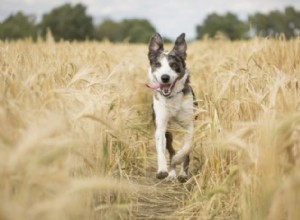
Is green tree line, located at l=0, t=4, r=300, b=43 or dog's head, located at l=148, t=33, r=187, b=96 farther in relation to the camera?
green tree line, located at l=0, t=4, r=300, b=43

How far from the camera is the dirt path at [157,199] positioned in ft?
14.1

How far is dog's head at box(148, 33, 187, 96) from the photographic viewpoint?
608cm

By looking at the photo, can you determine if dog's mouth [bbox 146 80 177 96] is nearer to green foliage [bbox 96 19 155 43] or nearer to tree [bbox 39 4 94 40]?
tree [bbox 39 4 94 40]

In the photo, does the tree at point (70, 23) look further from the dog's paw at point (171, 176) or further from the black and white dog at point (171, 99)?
the dog's paw at point (171, 176)

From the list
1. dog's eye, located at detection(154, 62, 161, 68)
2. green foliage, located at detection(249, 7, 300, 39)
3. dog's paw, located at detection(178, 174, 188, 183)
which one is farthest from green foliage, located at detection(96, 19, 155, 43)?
dog's paw, located at detection(178, 174, 188, 183)

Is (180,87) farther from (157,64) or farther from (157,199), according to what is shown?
(157,199)

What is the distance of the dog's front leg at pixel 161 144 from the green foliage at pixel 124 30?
61.1m

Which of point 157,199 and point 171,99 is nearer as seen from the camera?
point 157,199

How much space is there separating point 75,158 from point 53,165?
20.2 inches

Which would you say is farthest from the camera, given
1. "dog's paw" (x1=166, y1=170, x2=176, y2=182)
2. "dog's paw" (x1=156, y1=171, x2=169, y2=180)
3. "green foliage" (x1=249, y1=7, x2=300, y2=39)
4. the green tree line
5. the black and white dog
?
"green foliage" (x1=249, y1=7, x2=300, y2=39)

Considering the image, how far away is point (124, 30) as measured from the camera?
274 ft

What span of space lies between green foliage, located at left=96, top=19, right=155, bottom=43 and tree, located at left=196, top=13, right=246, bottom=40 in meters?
8.19

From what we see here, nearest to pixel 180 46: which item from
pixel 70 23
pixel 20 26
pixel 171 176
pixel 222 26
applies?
pixel 171 176

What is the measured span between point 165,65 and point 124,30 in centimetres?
7856
